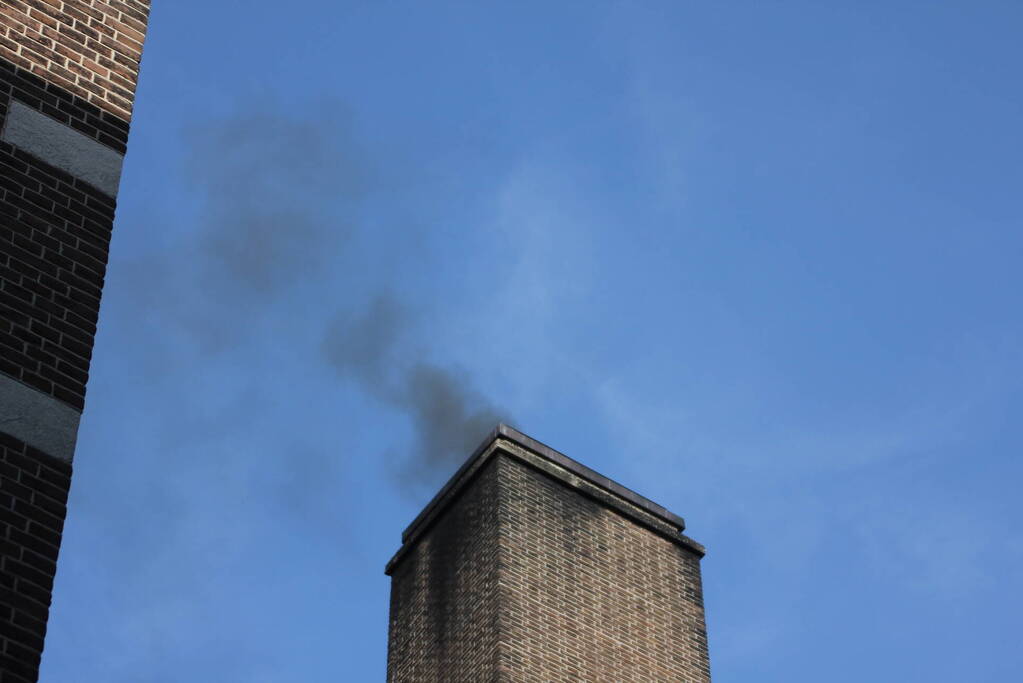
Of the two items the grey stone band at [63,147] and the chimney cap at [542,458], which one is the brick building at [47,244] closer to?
the grey stone band at [63,147]

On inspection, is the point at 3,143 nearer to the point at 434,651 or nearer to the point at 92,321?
the point at 92,321

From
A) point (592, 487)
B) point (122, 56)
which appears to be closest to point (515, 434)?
point (592, 487)

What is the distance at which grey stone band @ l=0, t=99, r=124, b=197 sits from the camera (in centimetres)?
830

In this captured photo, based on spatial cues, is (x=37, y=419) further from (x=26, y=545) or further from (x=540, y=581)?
(x=540, y=581)

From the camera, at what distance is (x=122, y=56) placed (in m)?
9.16

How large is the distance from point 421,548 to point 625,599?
9.43ft

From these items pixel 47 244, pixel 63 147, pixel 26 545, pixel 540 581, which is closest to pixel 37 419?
pixel 26 545

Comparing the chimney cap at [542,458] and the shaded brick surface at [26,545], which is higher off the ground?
the chimney cap at [542,458]

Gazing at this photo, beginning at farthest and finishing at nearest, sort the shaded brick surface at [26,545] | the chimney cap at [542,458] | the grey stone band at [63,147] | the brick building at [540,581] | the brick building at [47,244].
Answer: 1. the chimney cap at [542,458]
2. the brick building at [540,581]
3. the grey stone band at [63,147]
4. the brick building at [47,244]
5. the shaded brick surface at [26,545]

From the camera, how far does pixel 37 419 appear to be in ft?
24.6

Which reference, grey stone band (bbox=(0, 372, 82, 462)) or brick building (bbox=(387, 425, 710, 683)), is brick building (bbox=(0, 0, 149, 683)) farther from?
brick building (bbox=(387, 425, 710, 683))

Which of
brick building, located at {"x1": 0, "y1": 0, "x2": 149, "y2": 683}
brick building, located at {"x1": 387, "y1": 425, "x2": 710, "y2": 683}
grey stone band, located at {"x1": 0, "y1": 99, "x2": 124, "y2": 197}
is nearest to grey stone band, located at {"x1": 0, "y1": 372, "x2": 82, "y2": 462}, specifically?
brick building, located at {"x1": 0, "y1": 0, "x2": 149, "y2": 683}

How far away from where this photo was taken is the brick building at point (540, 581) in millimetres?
18438

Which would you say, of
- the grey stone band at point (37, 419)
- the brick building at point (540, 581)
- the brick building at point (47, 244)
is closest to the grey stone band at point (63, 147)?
the brick building at point (47, 244)
